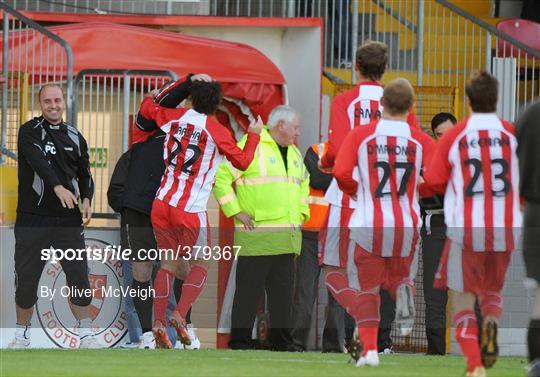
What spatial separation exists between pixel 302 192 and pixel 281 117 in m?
0.74

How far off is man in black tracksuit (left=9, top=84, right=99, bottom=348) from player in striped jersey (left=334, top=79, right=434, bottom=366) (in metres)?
3.32

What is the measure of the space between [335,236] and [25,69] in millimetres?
4888

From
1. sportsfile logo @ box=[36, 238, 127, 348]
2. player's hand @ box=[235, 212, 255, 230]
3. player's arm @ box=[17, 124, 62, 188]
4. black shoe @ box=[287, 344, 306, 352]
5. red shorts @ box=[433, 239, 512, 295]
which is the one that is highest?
player's arm @ box=[17, 124, 62, 188]

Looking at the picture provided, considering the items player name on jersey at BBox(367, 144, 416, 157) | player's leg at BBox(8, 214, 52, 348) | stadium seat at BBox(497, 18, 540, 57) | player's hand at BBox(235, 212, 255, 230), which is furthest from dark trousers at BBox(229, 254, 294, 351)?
stadium seat at BBox(497, 18, 540, 57)

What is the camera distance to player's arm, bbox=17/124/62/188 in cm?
1227

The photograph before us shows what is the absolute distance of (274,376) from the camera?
9453 mm

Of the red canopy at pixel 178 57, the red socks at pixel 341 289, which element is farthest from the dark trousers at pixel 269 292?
the red canopy at pixel 178 57

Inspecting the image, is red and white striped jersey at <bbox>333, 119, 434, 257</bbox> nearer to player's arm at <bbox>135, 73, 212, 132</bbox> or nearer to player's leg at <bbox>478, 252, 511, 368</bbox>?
player's leg at <bbox>478, 252, 511, 368</bbox>

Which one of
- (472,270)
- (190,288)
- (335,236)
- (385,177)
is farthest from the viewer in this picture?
(190,288)

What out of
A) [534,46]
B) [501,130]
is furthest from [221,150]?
[534,46]

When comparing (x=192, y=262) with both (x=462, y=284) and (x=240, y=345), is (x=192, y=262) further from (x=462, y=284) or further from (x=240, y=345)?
(x=462, y=284)

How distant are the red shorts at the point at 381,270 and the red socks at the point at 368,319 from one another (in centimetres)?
7

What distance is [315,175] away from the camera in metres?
14.0

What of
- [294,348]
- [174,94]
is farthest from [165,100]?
[294,348]
